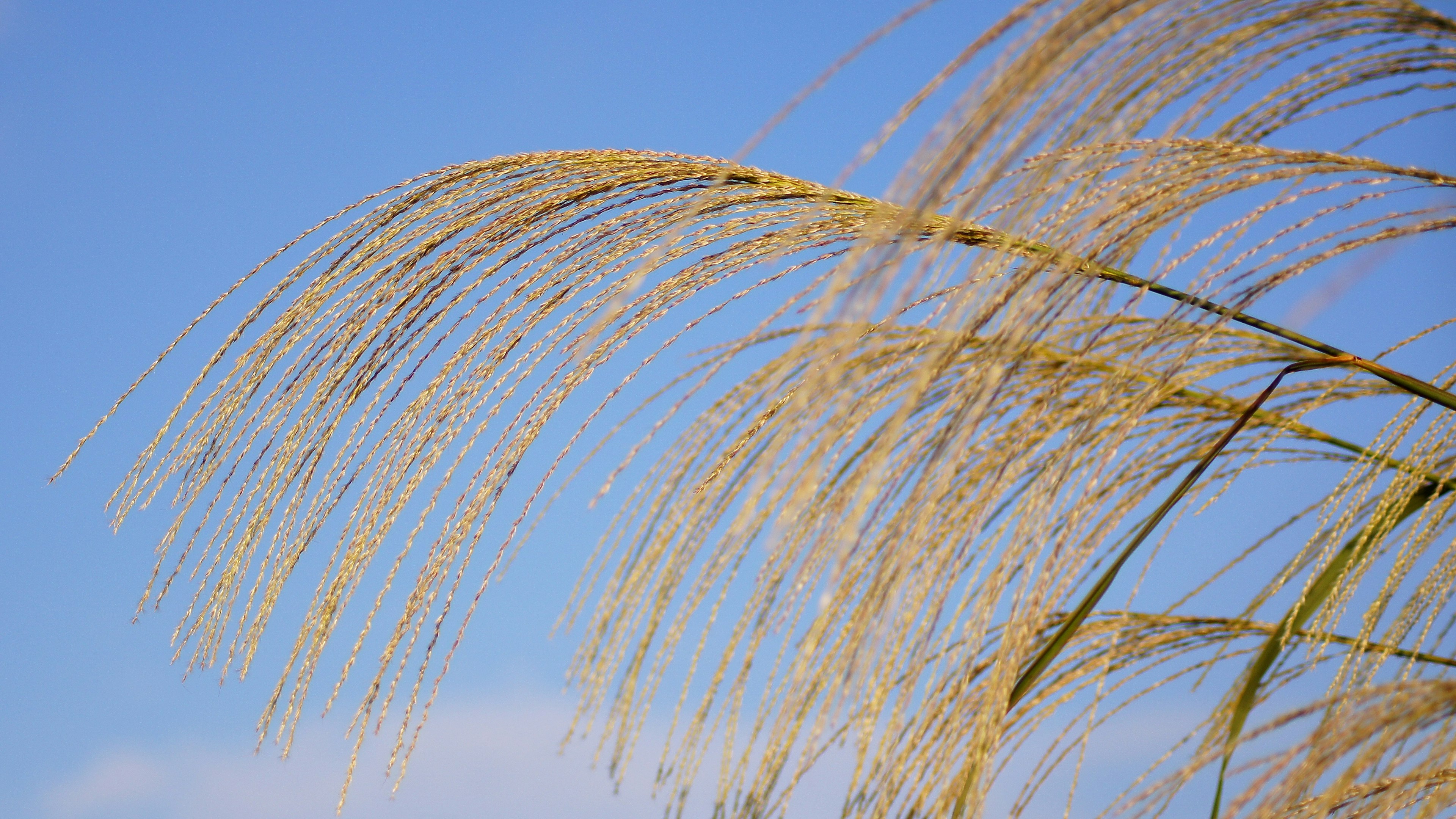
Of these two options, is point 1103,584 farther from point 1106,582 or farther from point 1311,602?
point 1311,602

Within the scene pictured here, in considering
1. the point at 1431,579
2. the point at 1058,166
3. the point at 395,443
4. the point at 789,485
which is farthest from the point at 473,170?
the point at 1431,579

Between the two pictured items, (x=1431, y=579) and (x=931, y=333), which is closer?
(x=931, y=333)

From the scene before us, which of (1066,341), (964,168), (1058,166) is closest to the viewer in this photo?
(964,168)

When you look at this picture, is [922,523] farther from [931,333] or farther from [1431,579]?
[1431,579]

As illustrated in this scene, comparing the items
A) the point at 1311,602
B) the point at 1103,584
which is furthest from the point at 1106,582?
the point at 1311,602

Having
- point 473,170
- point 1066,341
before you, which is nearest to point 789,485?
point 1066,341

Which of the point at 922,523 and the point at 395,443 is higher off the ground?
the point at 395,443

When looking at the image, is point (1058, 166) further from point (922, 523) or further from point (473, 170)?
point (473, 170)

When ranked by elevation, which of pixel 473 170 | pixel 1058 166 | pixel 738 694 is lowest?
pixel 738 694

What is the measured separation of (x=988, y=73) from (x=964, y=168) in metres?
0.07

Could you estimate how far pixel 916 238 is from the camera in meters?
0.84

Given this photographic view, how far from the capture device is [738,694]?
95 centimetres

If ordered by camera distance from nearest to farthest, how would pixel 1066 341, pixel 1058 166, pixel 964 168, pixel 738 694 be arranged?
pixel 964 168 < pixel 1058 166 < pixel 738 694 < pixel 1066 341

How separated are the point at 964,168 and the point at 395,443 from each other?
2.02ft
